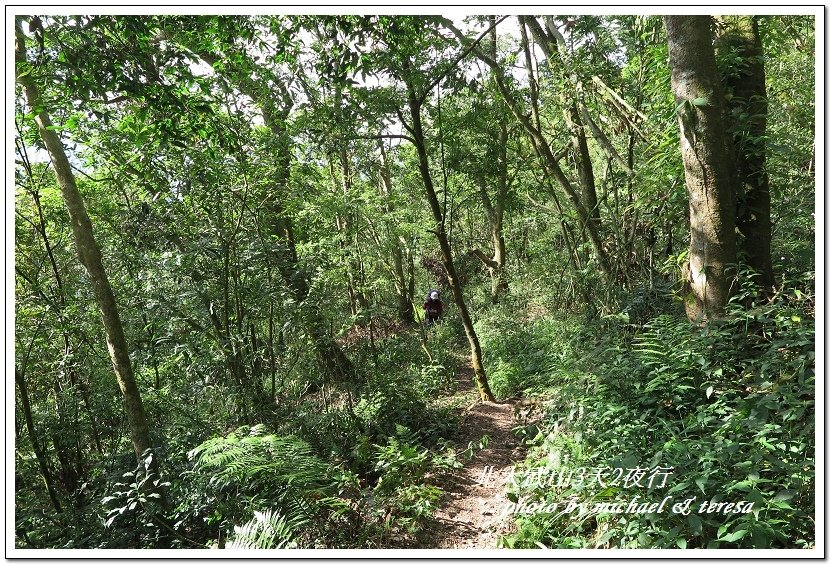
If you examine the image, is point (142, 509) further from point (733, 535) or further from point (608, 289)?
point (608, 289)

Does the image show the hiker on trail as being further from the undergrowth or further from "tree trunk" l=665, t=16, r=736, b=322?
"tree trunk" l=665, t=16, r=736, b=322

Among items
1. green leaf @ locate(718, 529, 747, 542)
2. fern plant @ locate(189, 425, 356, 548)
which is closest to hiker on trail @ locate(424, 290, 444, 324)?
fern plant @ locate(189, 425, 356, 548)

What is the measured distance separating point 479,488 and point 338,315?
10.6ft

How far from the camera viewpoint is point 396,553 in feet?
9.49

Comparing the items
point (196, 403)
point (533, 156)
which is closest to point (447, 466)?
point (196, 403)

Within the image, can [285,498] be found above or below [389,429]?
above

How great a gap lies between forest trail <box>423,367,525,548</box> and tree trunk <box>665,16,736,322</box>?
2.77 m

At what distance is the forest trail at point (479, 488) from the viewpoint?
430 cm

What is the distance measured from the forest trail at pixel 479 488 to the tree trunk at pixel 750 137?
10.6ft

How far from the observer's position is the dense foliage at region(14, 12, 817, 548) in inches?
137

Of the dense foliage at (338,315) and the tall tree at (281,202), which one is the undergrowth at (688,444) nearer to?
the dense foliage at (338,315)

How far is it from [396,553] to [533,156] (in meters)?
9.25

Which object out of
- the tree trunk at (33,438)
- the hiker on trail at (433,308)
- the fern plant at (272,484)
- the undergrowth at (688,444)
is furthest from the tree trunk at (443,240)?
the tree trunk at (33,438)

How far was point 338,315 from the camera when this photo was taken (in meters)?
7.08
